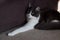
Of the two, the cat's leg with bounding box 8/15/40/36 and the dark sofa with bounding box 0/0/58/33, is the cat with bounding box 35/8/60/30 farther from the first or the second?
the dark sofa with bounding box 0/0/58/33

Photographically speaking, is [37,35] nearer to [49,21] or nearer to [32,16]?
[49,21]

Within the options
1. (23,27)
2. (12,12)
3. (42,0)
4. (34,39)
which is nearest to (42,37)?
(34,39)

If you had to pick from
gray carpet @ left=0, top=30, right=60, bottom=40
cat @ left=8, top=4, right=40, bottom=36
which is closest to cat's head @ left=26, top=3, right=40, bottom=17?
cat @ left=8, top=4, right=40, bottom=36

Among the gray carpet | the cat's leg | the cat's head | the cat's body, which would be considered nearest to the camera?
the gray carpet

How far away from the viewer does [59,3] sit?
2.27 meters

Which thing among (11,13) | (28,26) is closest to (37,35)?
(28,26)

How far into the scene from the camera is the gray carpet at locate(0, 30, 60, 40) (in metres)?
1.26

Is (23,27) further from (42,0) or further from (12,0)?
(42,0)

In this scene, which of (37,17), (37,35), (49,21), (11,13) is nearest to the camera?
(37,35)

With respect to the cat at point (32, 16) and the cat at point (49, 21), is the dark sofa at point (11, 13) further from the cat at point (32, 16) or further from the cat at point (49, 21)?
the cat at point (49, 21)

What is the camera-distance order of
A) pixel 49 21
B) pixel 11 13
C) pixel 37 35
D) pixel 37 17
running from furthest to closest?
pixel 37 17 → pixel 49 21 → pixel 11 13 → pixel 37 35

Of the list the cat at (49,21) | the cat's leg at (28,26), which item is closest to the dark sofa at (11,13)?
the cat's leg at (28,26)

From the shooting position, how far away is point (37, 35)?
1.33 metres

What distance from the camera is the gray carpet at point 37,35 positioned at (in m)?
1.26
